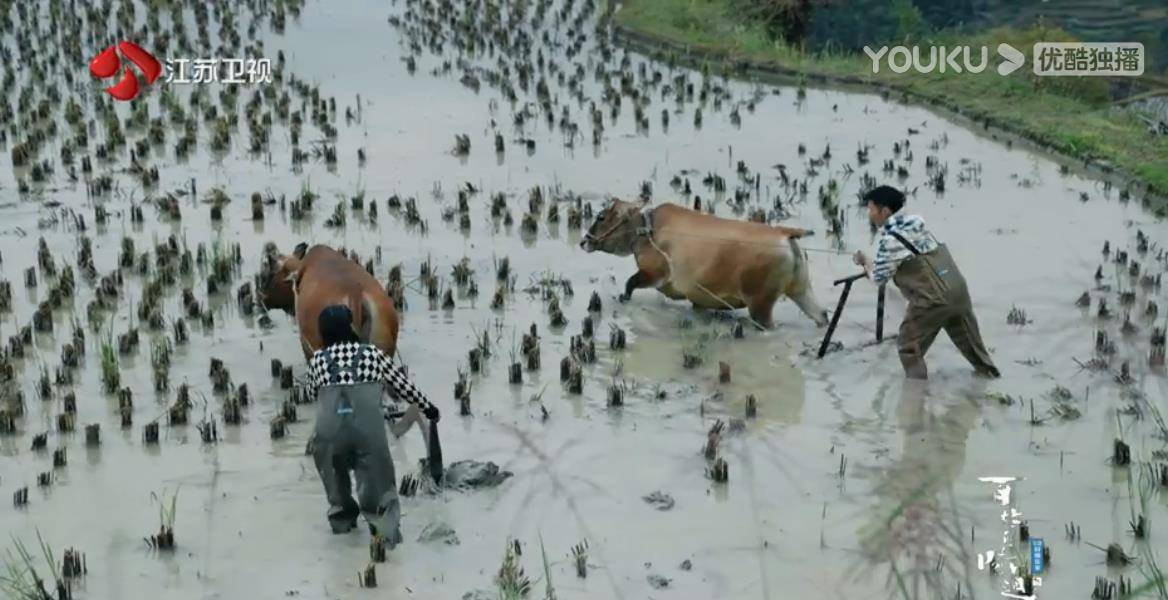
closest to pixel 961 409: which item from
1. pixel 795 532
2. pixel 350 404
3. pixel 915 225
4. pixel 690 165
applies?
pixel 915 225

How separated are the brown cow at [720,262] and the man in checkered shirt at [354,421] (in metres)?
3.72

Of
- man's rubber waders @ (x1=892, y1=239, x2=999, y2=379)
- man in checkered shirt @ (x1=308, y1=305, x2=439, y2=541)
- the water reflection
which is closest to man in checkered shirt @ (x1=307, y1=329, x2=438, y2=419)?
man in checkered shirt @ (x1=308, y1=305, x2=439, y2=541)

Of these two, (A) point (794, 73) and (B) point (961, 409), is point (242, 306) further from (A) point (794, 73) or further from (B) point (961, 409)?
(A) point (794, 73)

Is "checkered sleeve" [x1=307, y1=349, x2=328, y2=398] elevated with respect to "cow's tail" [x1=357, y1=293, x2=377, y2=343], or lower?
elevated

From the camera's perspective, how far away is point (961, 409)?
886 centimetres

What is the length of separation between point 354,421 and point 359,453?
148 millimetres

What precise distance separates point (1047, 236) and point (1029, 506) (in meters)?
5.59

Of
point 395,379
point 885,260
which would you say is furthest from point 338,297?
point 885,260

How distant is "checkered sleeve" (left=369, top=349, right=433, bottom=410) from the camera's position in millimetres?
6840

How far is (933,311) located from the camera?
904 centimetres

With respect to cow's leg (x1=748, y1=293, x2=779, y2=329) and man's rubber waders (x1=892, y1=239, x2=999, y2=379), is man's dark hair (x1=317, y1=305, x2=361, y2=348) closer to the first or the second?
man's rubber waders (x1=892, y1=239, x2=999, y2=379)

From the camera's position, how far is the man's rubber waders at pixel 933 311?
29.6ft

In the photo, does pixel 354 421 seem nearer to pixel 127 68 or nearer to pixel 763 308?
pixel 763 308

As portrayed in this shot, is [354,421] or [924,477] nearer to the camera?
[354,421]
